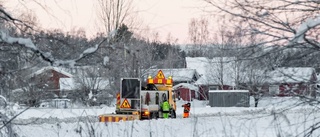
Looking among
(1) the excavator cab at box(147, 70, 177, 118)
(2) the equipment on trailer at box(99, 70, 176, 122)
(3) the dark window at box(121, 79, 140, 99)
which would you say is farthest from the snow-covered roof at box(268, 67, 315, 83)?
(1) the excavator cab at box(147, 70, 177, 118)

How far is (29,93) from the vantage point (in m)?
6.42

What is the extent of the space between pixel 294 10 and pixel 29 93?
3.29 m

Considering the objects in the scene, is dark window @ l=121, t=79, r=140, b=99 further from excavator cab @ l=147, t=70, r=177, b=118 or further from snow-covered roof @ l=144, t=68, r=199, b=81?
snow-covered roof @ l=144, t=68, r=199, b=81

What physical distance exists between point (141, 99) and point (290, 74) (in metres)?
17.9

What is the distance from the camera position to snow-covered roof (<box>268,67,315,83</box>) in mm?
5438

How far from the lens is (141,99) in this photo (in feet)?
76.3

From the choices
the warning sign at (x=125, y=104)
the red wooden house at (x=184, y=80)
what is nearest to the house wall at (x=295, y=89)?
the warning sign at (x=125, y=104)

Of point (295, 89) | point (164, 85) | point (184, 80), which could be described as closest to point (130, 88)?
A: point (164, 85)

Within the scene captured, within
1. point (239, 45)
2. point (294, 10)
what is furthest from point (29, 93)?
point (294, 10)

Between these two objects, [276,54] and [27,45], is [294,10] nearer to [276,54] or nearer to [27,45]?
[276,54]

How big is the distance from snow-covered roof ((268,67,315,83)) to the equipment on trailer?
15953mm

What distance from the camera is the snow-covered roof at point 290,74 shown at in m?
5.44

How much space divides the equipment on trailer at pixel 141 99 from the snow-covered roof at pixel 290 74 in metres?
16.0

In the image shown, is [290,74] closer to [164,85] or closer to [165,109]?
[165,109]
